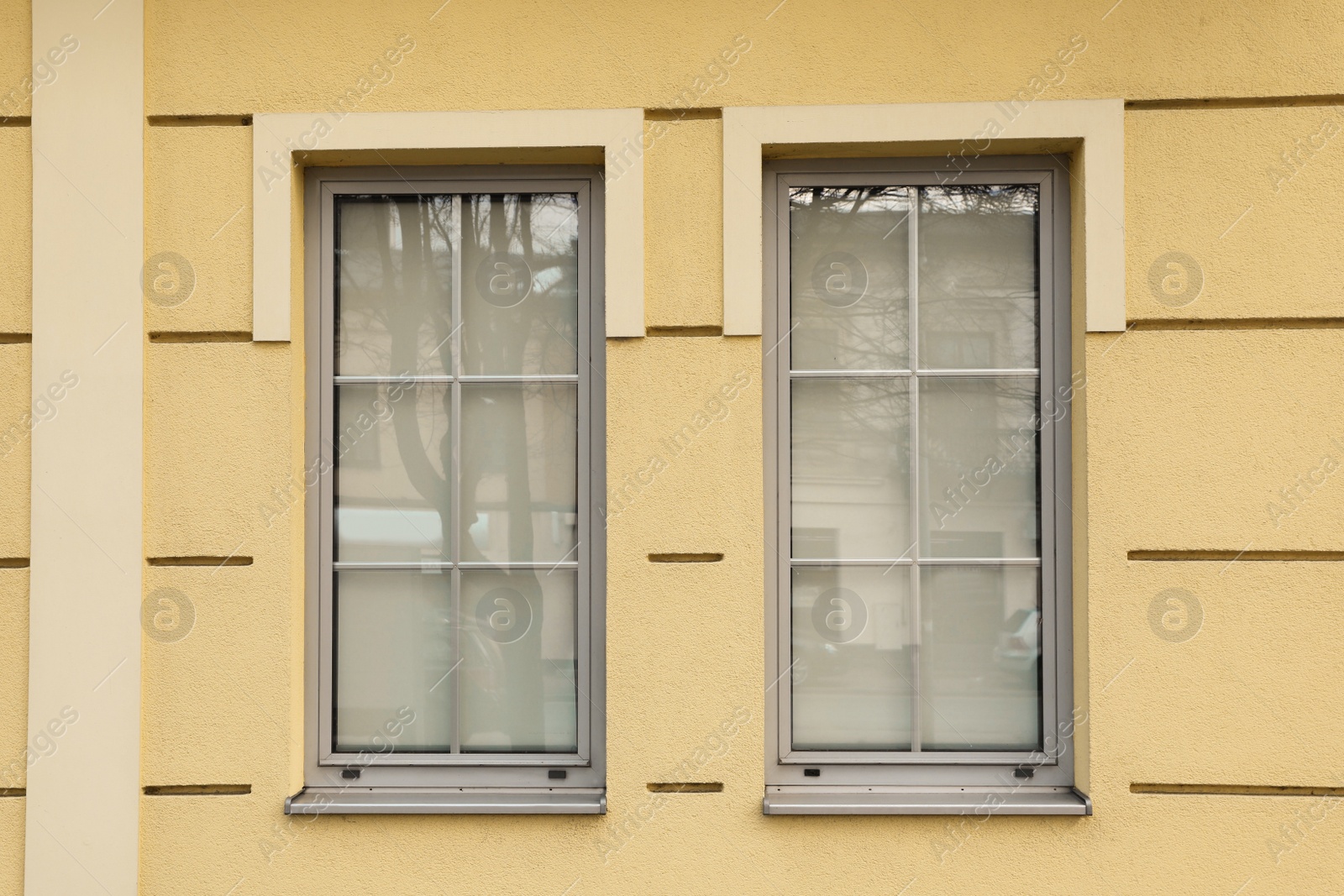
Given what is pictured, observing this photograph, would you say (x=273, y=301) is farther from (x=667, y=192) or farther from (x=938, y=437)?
(x=938, y=437)

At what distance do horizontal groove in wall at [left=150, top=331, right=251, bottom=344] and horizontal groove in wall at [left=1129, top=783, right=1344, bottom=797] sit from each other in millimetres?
3402

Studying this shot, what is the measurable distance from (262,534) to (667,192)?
6.00 ft

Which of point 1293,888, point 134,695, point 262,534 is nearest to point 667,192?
point 262,534

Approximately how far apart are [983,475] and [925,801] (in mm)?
1138

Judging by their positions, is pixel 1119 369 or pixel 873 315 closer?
pixel 1119 369

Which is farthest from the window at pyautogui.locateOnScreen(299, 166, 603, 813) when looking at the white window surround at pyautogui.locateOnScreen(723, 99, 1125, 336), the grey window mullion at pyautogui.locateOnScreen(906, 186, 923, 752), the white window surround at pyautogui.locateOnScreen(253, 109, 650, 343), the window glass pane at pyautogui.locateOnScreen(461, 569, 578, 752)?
the grey window mullion at pyautogui.locateOnScreen(906, 186, 923, 752)

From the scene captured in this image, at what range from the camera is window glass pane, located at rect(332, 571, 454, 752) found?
121 inches

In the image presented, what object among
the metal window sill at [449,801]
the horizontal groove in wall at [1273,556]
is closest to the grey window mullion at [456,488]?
the metal window sill at [449,801]

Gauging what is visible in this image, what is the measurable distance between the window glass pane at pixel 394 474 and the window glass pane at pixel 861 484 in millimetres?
1289

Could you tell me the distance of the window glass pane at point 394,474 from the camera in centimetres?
311

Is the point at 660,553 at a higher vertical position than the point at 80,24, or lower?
lower

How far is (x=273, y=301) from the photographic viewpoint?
2969 millimetres

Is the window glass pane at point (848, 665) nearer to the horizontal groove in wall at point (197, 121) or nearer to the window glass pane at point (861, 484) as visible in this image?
the window glass pane at point (861, 484)

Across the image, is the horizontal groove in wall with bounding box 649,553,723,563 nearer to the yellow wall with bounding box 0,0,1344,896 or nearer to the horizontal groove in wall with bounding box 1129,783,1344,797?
the yellow wall with bounding box 0,0,1344,896
